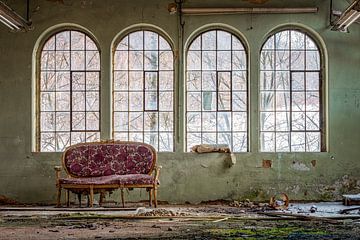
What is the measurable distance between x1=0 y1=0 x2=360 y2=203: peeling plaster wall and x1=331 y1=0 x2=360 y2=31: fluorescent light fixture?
44cm

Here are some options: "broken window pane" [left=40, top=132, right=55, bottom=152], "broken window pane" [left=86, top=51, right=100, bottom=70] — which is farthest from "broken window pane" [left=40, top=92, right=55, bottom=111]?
"broken window pane" [left=86, top=51, right=100, bottom=70]

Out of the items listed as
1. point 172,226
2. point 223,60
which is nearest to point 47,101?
point 223,60

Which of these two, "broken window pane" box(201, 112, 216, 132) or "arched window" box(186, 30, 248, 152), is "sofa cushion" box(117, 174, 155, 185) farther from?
"broken window pane" box(201, 112, 216, 132)

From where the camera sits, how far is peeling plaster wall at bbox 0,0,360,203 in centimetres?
1139

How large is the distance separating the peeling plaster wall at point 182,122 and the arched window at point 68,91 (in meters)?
0.21

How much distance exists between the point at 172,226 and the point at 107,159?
13.3 ft

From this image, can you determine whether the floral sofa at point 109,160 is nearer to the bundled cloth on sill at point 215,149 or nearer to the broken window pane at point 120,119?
the broken window pane at point 120,119

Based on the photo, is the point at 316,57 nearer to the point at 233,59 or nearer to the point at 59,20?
the point at 233,59

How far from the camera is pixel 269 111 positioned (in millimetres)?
11672

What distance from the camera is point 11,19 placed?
34.0 feet

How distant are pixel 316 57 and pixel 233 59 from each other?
150 centimetres

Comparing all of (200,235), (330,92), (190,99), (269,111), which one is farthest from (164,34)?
(200,235)

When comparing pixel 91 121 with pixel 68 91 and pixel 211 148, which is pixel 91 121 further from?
pixel 211 148

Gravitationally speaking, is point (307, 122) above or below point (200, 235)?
above
